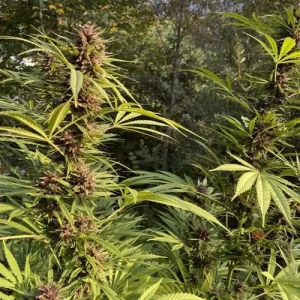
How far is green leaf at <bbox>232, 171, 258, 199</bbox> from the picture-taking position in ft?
3.61

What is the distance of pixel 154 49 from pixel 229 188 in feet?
12.4

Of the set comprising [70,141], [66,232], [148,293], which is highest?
[70,141]

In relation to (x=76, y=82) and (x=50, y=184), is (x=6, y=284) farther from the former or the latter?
(x=76, y=82)

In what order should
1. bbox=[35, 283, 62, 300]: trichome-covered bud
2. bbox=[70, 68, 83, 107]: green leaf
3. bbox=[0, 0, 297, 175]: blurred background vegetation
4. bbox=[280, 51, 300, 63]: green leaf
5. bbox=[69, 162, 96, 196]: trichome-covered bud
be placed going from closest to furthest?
1. bbox=[70, 68, 83, 107]: green leaf
2. bbox=[35, 283, 62, 300]: trichome-covered bud
3. bbox=[69, 162, 96, 196]: trichome-covered bud
4. bbox=[280, 51, 300, 63]: green leaf
5. bbox=[0, 0, 297, 175]: blurred background vegetation

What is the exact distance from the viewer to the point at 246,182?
1153 mm

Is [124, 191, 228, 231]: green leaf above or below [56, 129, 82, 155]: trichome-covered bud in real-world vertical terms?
below

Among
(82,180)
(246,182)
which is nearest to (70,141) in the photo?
(82,180)

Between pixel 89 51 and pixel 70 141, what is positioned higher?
pixel 89 51

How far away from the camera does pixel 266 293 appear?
4.67 feet

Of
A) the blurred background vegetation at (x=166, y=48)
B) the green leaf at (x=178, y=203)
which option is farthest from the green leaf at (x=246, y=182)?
the blurred background vegetation at (x=166, y=48)

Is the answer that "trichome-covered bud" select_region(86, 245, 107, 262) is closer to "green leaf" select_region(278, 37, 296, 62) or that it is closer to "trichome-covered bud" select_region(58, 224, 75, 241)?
"trichome-covered bud" select_region(58, 224, 75, 241)

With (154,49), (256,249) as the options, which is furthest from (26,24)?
(256,249)

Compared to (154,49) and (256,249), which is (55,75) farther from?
(154,49)

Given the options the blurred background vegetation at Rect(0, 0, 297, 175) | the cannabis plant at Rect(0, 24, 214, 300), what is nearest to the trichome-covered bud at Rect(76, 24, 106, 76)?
the cannabis plant at Rect(0, 24, 214, 300)
